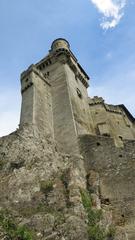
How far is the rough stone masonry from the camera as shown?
506 inches

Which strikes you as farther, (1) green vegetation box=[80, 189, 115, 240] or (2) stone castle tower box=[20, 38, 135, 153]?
(2) stone castle tower box=[20, 38, 135, 153]

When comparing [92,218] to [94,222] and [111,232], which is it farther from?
[111,232]

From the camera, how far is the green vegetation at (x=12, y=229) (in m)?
11.9

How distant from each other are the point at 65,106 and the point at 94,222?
1073 cm

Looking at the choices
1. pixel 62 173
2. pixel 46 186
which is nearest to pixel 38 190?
pixel 46 186

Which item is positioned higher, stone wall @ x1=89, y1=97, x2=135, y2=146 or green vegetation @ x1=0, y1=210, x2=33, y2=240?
stone wall @ x1=89, y1=97, x2=135, y2=146

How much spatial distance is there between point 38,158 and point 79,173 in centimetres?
241

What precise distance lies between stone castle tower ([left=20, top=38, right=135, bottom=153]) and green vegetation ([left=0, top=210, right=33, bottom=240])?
6.61m

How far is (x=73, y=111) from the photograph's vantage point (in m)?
22.0

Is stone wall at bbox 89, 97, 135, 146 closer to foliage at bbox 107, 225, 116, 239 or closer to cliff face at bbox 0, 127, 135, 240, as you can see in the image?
cliff face at bbox 0, 127, 135, 240

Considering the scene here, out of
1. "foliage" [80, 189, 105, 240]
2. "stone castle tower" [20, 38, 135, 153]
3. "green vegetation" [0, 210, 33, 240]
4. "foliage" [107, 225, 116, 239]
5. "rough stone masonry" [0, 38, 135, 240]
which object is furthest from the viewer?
"stone castle tower" [20, 38, 135, 153]

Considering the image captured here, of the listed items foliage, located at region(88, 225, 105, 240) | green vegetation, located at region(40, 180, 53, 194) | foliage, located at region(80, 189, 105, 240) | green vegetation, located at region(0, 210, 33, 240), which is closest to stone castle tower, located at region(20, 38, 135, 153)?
green vegetation, located at region(40, 180, 53, 194)

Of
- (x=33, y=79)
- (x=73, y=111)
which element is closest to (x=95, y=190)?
(x=73, y=111)

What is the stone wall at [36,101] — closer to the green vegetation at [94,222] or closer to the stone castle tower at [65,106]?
the stone castle tower at [65,106]
